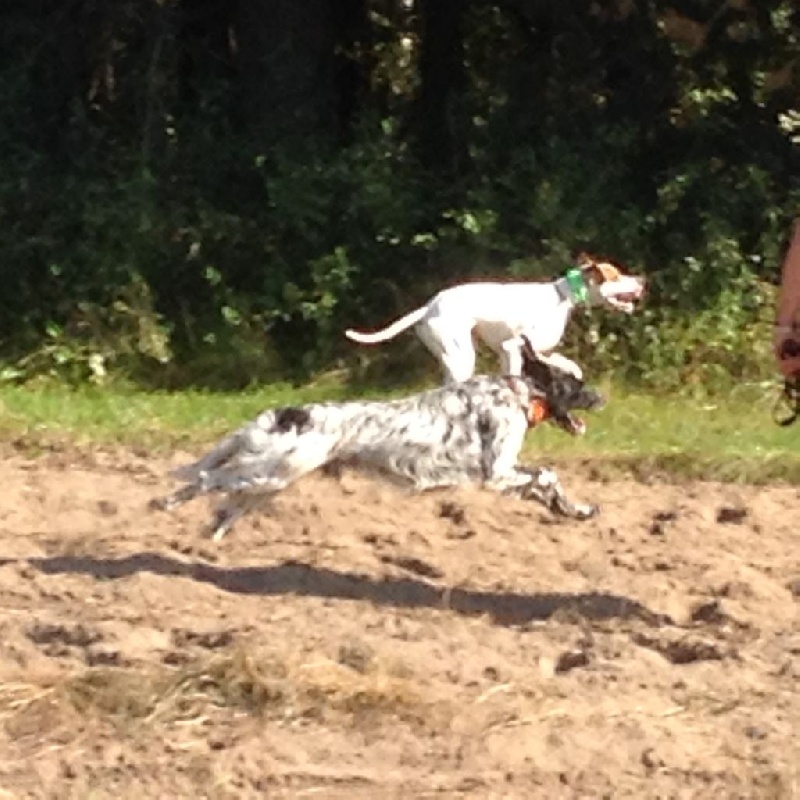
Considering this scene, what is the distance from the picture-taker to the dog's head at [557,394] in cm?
911

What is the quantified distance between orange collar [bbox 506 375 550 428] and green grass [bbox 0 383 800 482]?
167cm

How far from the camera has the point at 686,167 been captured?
50.1 ft

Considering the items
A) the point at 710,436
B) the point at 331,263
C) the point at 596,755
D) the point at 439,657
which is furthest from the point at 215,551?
the point at 331,263

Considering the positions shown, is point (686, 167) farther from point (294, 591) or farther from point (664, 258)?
point (294, 591)

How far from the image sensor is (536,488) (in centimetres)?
893

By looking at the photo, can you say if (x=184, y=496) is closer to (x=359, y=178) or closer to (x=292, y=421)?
(x=292, y=421)

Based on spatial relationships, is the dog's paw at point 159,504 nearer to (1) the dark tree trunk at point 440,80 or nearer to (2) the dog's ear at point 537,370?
(2) the dog's ear at point 537,370

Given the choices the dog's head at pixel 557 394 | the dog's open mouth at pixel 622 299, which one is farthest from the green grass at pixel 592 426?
the dog's head at pixel 557 394

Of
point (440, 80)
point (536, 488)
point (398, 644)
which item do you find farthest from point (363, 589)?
point (440, 80)

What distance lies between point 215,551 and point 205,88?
7.99 metres

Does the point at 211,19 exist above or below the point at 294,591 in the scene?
above

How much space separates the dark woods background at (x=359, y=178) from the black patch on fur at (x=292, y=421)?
19.9 ft

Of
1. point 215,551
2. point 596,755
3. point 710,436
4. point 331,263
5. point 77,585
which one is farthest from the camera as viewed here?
point 331,263

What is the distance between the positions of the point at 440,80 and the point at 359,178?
1.72m
